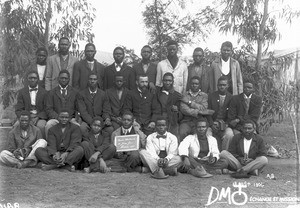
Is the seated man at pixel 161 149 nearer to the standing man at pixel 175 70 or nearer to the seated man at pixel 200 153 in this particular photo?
the seated man at pixel 200 153

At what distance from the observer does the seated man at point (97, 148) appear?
6473 millimetres

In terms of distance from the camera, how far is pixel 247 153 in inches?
261

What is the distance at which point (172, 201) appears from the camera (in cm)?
513

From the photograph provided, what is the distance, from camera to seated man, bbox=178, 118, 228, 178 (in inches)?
255

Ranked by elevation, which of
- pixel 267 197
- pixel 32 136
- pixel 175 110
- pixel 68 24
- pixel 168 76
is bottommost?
pixel 267 197

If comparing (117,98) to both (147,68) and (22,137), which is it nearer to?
(147,68)

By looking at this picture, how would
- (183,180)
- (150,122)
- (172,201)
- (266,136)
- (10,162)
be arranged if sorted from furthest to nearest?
(266,136)
(150,122)
(10,162)
(183,180)
(172,201)

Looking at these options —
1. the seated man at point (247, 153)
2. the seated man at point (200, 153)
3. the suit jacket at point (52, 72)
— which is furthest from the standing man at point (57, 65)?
the seated man at point (247, 153)

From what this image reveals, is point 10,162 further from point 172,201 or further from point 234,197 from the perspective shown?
point 234,197

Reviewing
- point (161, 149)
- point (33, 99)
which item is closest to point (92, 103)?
point (33, 99)

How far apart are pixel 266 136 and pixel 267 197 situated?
4.67 meters

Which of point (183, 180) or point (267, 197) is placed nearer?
point (267, 197)

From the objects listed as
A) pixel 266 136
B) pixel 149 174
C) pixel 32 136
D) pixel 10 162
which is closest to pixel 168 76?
pixel 149 174

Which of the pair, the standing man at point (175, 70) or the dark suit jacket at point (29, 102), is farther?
the standing man at point (175, 70)
